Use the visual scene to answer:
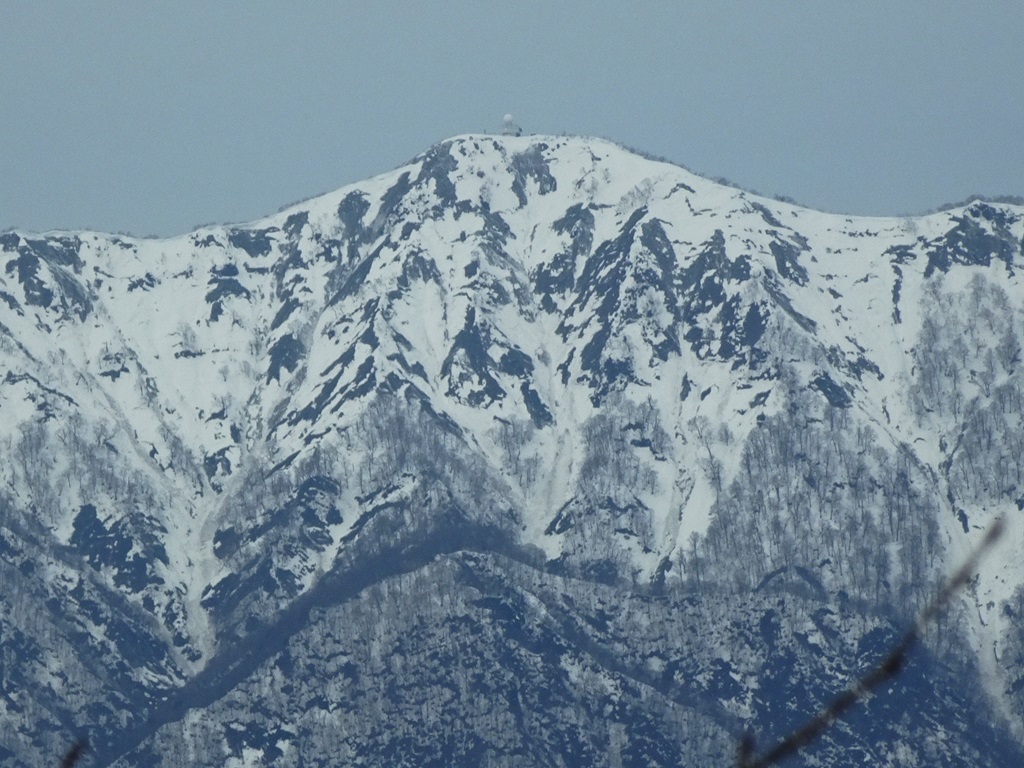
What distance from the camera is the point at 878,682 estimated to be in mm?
11562

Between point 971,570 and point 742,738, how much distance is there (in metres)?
1.75

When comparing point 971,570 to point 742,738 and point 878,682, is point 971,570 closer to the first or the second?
point 878,682

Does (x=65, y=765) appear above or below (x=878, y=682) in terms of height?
below

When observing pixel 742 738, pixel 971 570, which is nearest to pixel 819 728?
pixel 742 738

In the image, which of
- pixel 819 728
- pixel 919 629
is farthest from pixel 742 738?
pixel 919 629

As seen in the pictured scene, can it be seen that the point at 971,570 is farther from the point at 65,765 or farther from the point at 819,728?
the point at 65,765

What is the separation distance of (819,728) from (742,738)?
0.47 m

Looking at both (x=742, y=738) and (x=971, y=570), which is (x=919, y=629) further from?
(x=742, y=738)

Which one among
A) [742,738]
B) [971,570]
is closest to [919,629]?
[971,570]

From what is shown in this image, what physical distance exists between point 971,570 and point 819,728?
135 cm

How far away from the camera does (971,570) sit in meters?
11.9

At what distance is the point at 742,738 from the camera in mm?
11727

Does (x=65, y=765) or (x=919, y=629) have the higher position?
(x=919, y=629)

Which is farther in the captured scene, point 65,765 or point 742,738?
point 65,765
